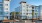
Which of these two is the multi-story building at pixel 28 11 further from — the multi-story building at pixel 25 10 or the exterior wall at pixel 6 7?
the exterior wall at pixel 6 7

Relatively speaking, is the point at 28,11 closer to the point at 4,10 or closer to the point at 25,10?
the point at 25,10

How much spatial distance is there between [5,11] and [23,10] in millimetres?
396

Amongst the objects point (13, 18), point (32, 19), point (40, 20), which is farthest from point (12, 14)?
point (40, 20)

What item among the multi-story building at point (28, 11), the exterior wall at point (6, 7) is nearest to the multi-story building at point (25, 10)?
the multi-story building at point (28, 11)

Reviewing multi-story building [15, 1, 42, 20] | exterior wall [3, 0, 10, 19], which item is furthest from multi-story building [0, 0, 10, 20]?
multi-story building [15, 1, 42, 20]

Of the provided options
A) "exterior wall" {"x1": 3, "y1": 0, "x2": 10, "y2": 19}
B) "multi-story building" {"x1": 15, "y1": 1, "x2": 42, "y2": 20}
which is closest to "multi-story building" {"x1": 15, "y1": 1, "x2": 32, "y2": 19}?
"multi-story building" {"x1": 15, "y1": 1, "x2": 42, "y2": 20}

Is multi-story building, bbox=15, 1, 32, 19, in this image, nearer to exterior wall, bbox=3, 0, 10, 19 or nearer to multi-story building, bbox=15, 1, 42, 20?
multi-story building, bbox=15, 1, 42, 20

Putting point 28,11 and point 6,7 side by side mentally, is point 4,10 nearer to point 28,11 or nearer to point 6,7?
point 6,7

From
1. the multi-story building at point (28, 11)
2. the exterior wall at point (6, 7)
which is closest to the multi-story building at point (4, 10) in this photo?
the exterior wall at point (6, 7)

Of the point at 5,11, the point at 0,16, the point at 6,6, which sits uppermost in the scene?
the point at 6,6

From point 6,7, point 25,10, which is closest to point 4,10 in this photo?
point 6,7

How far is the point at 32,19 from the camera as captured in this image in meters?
1.55

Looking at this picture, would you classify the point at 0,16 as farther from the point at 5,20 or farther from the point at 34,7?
the point at 34,7

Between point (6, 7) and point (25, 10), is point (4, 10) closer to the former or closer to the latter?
point (6, 7)
